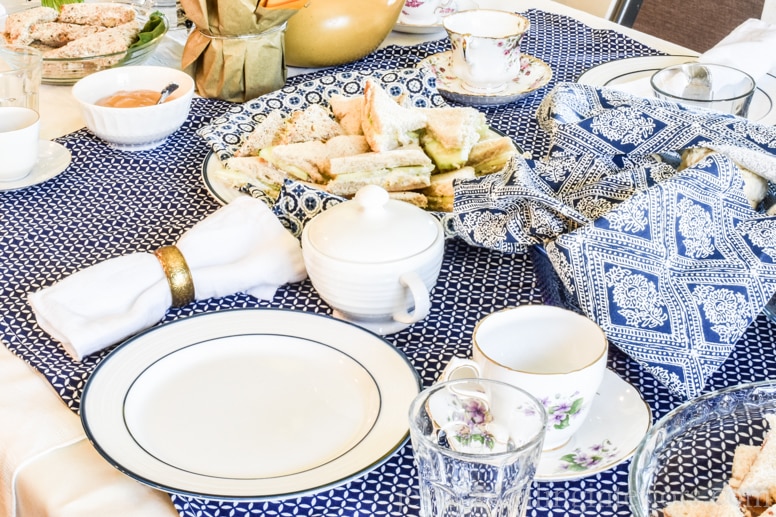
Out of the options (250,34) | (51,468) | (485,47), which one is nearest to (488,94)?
(485,47)

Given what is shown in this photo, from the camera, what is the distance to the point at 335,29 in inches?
51.4

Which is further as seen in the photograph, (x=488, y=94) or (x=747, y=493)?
(x=488, y=94)

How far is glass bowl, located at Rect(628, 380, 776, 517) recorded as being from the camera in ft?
1.92

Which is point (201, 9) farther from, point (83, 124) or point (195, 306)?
point (195, 306)

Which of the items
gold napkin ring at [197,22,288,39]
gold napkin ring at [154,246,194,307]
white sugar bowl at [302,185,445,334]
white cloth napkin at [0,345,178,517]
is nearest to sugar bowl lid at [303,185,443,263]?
white sugar bowl at [302,185,445,334]

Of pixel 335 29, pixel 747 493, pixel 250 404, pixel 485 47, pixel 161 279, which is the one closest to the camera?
pixel 747 493

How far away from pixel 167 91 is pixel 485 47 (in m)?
A: 0.42

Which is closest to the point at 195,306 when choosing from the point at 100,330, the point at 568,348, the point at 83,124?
the point at 100,330

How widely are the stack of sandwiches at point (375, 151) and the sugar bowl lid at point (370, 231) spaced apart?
15cm

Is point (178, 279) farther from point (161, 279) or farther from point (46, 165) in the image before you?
point (46, 165)

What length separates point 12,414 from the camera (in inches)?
28.0

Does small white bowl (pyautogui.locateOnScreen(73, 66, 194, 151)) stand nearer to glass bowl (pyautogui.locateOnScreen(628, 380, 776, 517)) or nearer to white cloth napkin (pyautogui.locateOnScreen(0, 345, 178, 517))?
white cloth napkin (pyautogui.locateOnScreen(0, 345, 178, 517))

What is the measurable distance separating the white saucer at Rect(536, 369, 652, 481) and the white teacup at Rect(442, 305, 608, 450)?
0.04 feet

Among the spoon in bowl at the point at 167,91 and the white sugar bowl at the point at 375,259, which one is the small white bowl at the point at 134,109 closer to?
the spoon in bowl at the point at 167,91
